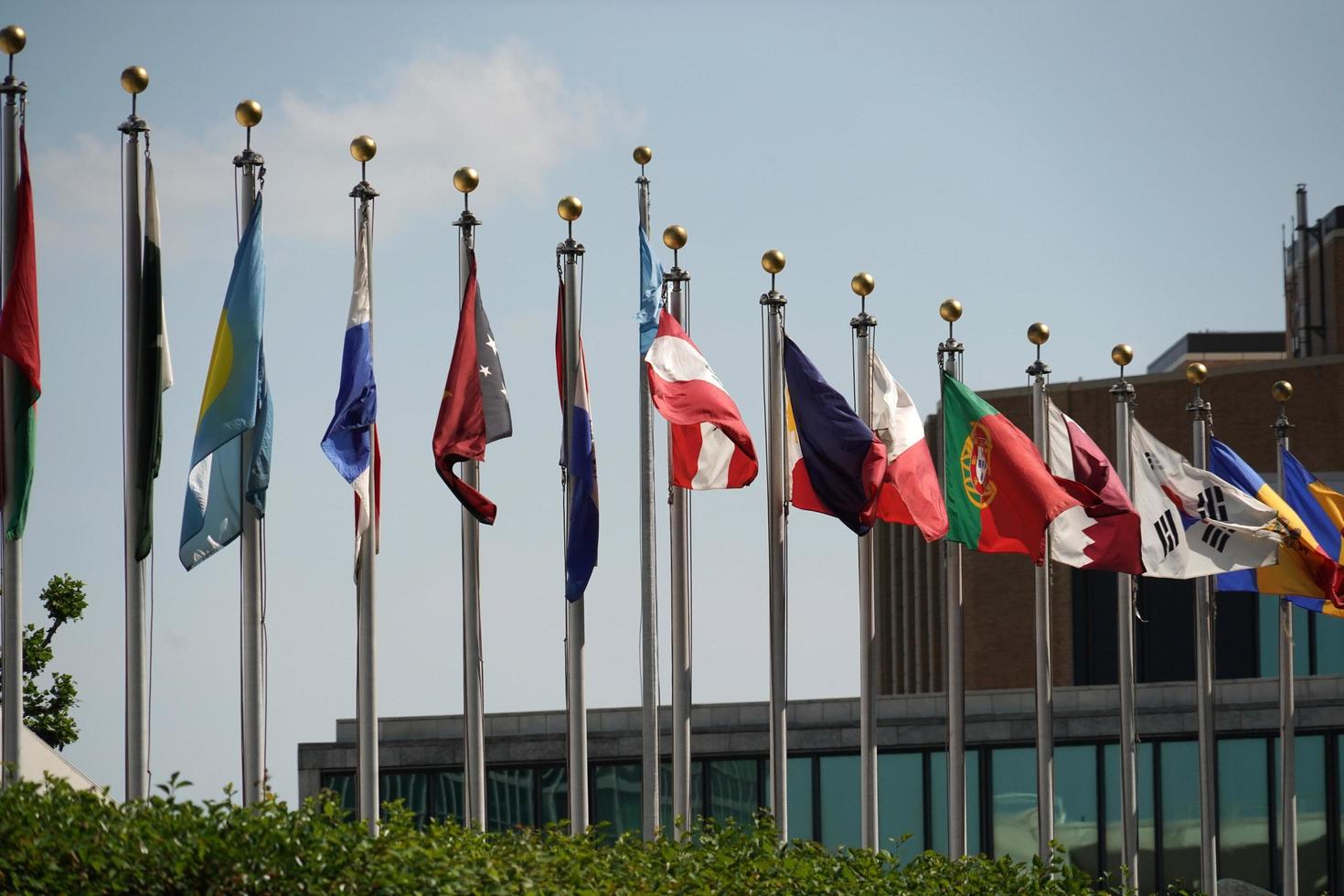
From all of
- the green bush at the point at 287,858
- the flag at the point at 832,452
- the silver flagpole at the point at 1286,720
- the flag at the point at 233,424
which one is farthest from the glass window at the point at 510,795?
the green bush at the point at 287,858

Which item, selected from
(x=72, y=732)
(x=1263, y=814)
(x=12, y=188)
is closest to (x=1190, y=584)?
(x=1263, y=814)

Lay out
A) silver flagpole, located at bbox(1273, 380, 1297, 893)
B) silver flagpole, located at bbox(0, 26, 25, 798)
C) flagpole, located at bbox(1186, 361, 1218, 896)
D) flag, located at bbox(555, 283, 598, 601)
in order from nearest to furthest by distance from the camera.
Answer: silver flagpole, located at bbox(0, 26, 25, 798)
flag, located at bbox(555, 283, 598, 601)
flagpole, located at bbox(1186, 361, 1218, 896)
silver flagpole, located at bbox(1273, 380, 1297, 893)

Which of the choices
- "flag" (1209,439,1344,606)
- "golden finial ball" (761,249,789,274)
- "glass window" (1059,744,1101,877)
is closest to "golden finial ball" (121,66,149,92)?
"golden finial ball" (761,249,789,274)

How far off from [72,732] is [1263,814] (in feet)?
79.8

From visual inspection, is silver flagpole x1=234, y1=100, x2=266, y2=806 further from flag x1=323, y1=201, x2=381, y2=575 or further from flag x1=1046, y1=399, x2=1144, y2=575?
flag x1=1046, y1=399, x2=1144, y2=575

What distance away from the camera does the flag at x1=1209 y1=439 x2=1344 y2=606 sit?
94.1 feet

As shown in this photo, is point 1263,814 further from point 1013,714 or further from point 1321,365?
point 1321,365

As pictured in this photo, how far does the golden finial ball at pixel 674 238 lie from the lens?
24.2 m

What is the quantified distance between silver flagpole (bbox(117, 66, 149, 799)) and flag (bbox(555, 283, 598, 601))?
16.9 ft

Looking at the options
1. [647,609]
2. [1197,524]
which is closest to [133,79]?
[647,609]

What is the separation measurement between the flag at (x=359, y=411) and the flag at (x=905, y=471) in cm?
689

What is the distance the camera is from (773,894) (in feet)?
59.1

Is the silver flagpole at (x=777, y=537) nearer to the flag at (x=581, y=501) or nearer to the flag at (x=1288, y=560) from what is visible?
the flag at (x=581, y=501)

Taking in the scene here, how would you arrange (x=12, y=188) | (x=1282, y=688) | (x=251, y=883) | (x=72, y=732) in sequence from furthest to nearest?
(x=72, y=732), (x=1282, y=688), (x=12, y=188), (x=251, y=883)
